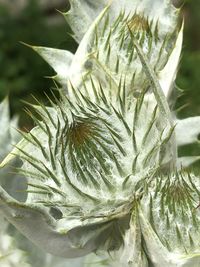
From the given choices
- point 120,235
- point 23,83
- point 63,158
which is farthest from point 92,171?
point 23,83


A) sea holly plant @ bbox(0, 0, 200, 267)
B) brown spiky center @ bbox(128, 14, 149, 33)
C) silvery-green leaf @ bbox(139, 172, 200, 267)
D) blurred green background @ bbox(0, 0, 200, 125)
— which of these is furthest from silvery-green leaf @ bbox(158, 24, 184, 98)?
blurred green background @ bbox(0, 0, 200, 125)

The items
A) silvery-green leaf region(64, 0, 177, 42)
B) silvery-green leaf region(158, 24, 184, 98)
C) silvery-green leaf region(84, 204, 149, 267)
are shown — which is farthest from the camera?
silvery-green leaf region(64, 0, 177, 42)

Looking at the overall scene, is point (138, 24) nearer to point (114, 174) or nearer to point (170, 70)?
point (170, 70)

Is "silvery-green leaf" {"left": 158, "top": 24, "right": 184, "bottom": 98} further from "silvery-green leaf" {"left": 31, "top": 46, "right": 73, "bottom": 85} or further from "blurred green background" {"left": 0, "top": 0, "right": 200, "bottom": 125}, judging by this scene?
"blurred green background" {"left": 0, "top": 0, "right": 200, "bottom": 125}

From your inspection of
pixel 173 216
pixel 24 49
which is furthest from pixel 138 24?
pixel 24 49

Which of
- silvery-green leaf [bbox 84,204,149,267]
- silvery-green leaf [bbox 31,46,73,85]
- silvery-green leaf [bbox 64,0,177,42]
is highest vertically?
silvery-green leaf [bbox 64,0,177,42]
